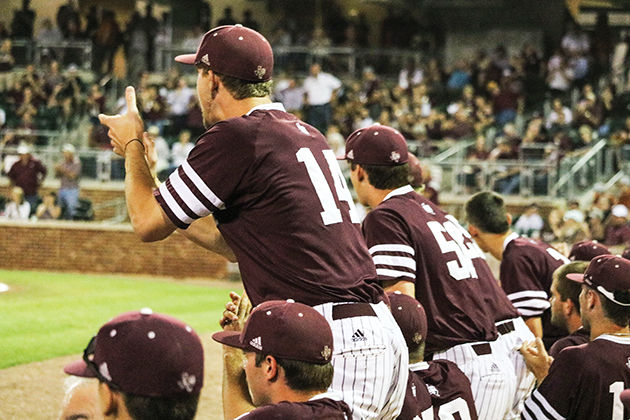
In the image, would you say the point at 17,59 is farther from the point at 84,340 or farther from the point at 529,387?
the point at 529,387

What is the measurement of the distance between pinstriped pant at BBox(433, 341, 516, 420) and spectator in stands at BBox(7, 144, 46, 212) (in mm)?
17535

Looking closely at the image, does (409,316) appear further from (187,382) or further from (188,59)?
(187,382)

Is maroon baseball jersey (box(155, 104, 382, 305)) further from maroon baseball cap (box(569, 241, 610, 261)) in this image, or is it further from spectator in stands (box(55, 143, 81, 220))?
spectator in stands (box(55, 143, 81, 220))

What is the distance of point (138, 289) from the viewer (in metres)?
17.8

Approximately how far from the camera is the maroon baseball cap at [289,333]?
3.71m

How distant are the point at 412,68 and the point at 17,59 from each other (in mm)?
11314

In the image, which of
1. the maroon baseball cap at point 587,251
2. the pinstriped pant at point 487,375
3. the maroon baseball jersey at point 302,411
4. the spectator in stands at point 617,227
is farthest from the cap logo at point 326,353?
the spectator in stands at point 617,227

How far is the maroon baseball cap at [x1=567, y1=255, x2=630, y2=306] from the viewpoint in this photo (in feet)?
17.1

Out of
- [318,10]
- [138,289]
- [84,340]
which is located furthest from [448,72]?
[84,340]

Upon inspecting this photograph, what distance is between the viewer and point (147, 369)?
288 centimetres

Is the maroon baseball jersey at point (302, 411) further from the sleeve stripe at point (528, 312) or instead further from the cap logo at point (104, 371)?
the sleeve stripe at point (528, 312)

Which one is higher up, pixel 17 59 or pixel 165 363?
pixel 165 363

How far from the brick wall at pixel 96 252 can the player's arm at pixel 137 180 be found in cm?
1583

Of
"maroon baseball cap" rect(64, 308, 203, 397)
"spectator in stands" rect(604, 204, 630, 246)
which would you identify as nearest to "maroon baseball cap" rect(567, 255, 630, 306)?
"maroon baseball cap" rect(64, 308, 203, 397)
